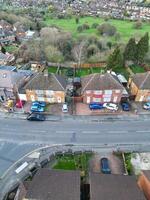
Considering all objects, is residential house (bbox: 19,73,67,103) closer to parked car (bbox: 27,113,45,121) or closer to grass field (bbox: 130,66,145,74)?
parked car (bbox: 27,113,45,121)

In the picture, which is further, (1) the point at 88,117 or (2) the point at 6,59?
(2) the point at 6,59

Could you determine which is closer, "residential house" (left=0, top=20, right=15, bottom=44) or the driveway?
the driveway

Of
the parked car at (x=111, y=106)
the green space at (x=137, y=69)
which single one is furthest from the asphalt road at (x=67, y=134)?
the green space at (x=137, y=69)

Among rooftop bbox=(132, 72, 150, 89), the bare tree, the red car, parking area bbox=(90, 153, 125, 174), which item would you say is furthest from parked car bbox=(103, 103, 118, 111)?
the bare tree

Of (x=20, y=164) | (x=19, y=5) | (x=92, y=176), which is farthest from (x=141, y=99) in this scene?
(x=19, y=5)

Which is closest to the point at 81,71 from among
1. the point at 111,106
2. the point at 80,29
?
the point at 111,106

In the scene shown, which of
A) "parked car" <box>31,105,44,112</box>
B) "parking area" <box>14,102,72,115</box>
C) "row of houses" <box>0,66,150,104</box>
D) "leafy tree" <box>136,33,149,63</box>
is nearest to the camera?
"parked car" <box>31,105,44,112</box>

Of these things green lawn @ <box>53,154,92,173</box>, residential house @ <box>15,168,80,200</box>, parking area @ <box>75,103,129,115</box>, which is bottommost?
green lawn @ <box>53,154,92,173</box>

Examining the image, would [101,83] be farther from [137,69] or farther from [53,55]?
[53,55]
